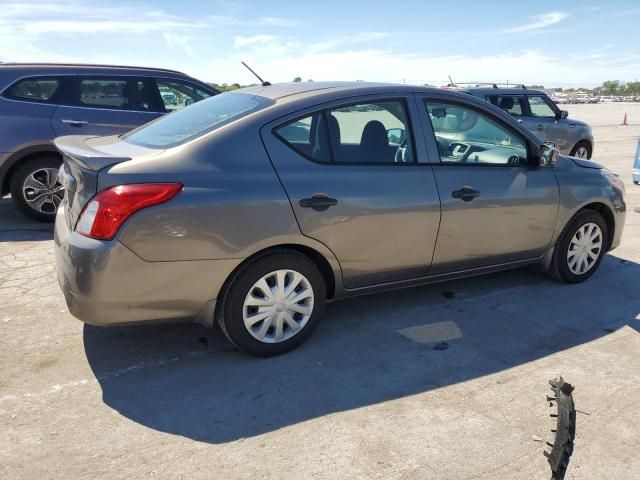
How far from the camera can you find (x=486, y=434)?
2.87 m

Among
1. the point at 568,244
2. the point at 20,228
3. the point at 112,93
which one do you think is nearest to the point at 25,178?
the point at 20,228

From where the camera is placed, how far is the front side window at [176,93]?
24.5 ft

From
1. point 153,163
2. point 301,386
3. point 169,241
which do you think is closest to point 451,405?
point 301,386

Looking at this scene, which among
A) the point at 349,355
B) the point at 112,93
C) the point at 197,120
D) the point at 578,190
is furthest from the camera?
the point at 112,93

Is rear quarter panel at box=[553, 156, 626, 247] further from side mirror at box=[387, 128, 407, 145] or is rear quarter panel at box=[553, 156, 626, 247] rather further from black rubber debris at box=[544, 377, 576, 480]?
black rubber debris at box=[544, 377, 576, 480]

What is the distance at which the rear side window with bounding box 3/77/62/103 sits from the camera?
6.48m

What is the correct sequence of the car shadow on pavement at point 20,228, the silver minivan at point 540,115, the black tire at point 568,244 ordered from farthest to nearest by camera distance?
the silver minivan at point 540,115, the car shadow on pavement at point 20,228, the black tire at point 568,244

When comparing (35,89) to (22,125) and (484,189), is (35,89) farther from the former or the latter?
(484,189)

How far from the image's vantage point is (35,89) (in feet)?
21.7

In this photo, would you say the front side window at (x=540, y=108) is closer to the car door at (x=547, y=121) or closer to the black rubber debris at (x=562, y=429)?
the car door at (x=547, y=121)

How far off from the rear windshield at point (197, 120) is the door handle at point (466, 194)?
1.44 m

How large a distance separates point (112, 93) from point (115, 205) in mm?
4742

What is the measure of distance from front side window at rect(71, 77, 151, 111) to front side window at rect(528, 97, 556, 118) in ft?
24.4

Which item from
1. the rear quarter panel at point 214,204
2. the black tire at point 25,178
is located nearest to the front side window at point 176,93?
the black tire at point 25,178
